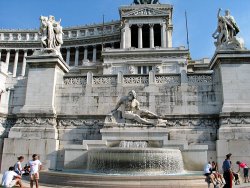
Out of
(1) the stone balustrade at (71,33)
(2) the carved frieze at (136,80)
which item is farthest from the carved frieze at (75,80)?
(1) the stone balustrade at (71,33)

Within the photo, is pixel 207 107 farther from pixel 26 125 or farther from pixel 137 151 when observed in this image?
pixel 26 125

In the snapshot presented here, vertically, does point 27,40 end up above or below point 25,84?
above

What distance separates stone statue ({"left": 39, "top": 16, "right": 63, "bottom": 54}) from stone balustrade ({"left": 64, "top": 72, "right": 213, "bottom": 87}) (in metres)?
2.98

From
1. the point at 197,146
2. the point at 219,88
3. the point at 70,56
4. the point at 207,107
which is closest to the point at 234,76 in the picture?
the point at 219,88

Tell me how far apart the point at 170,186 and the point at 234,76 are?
32.6 feet

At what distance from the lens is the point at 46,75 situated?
19.8 metres

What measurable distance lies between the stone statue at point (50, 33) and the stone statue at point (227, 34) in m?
12.0

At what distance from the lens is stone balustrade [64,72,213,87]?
19312 mm

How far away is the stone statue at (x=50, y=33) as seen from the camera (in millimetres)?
21091

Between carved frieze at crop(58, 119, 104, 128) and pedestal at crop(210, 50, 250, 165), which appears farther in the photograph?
carved frieze at crop(58, 119, 104, 128)

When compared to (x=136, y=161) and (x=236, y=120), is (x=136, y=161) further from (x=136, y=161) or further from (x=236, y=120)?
(x=236, y=120)

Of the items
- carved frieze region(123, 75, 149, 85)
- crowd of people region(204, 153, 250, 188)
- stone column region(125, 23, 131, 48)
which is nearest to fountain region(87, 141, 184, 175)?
crowd of people region(204, 153, 250, 188)

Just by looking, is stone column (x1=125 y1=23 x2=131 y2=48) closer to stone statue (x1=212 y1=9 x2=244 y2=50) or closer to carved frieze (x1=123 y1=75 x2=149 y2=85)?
stone statue (x1=212 y1=9 x2=244 y2=50)

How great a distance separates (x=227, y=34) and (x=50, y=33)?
42.6 ft
